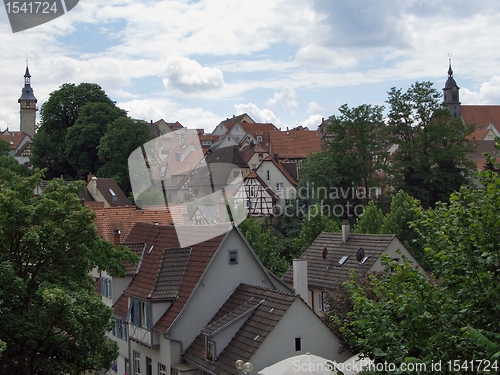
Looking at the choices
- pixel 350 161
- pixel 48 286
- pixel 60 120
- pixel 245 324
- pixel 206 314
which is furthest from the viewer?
pixel 60 120

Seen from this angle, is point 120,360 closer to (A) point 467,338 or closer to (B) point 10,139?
(A) point 467,338

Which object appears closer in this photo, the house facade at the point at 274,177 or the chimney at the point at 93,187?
the chimney at the point at 93,187

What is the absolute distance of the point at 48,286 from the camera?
1412 centimetres

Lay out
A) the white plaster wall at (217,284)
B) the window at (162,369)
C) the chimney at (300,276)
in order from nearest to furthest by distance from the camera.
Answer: the white plaster wall at (217,284) < the window at (162,369) < the chimney at (300,276)

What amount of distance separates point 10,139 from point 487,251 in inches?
5695

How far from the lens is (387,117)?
60.9 meters

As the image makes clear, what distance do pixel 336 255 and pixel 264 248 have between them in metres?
10.3

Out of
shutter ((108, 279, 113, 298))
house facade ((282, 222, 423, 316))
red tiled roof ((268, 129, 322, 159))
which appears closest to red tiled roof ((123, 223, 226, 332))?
shutter ((108, 279, 113, 298))

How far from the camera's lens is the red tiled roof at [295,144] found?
302ft

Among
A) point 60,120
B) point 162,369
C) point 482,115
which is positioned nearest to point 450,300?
point 162,369

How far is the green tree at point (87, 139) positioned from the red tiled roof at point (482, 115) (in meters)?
79.9

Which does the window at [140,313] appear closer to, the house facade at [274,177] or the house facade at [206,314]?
the house facade at [206,314]

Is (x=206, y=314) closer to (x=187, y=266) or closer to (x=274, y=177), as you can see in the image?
(x=187, y=266)

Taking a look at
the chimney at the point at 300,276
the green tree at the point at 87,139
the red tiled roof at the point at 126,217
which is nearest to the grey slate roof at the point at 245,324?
the chimney at the point at 300,276
